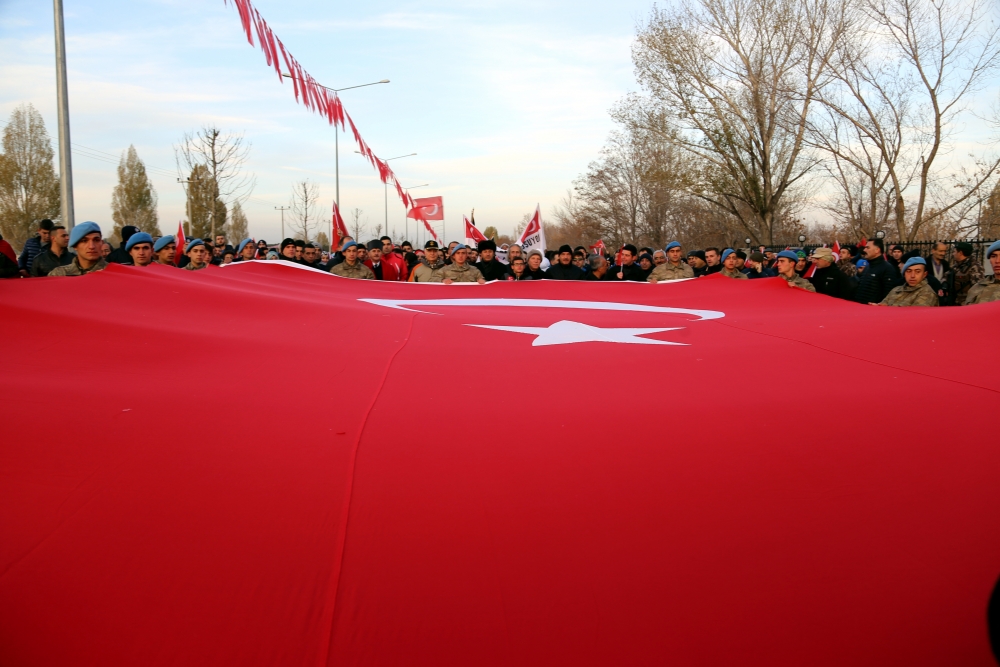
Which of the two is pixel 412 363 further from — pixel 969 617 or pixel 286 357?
pixel 969 617

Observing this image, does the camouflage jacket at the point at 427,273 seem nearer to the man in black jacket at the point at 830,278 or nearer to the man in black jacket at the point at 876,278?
the man in black jacket at the point at 830,278

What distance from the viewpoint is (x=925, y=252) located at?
13.8 meters

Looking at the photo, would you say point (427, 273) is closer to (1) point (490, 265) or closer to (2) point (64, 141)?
(1) point (490, 265)

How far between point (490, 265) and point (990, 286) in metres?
5.85

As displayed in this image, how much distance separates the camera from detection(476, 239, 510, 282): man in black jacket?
1018 cm

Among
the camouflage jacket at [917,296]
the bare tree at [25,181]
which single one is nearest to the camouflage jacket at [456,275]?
the camouflage jacket at [917,296]

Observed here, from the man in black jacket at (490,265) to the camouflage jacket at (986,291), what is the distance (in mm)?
5398

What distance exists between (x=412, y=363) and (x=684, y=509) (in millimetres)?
1784

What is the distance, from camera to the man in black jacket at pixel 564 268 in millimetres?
9344

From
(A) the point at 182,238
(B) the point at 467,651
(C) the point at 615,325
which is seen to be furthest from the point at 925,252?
(B) the point at 467,651

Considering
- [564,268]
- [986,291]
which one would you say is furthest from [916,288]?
[564,268]

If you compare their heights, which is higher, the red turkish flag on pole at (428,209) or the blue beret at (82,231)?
the red turkish flag on pole at (428,209)

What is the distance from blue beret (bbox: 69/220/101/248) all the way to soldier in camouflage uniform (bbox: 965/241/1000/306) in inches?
288

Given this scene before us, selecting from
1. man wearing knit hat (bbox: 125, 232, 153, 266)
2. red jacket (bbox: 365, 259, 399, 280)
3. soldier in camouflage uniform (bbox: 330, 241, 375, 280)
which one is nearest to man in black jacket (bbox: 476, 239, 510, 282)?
red jacket (bbox: 365, 259, 399, 280)
